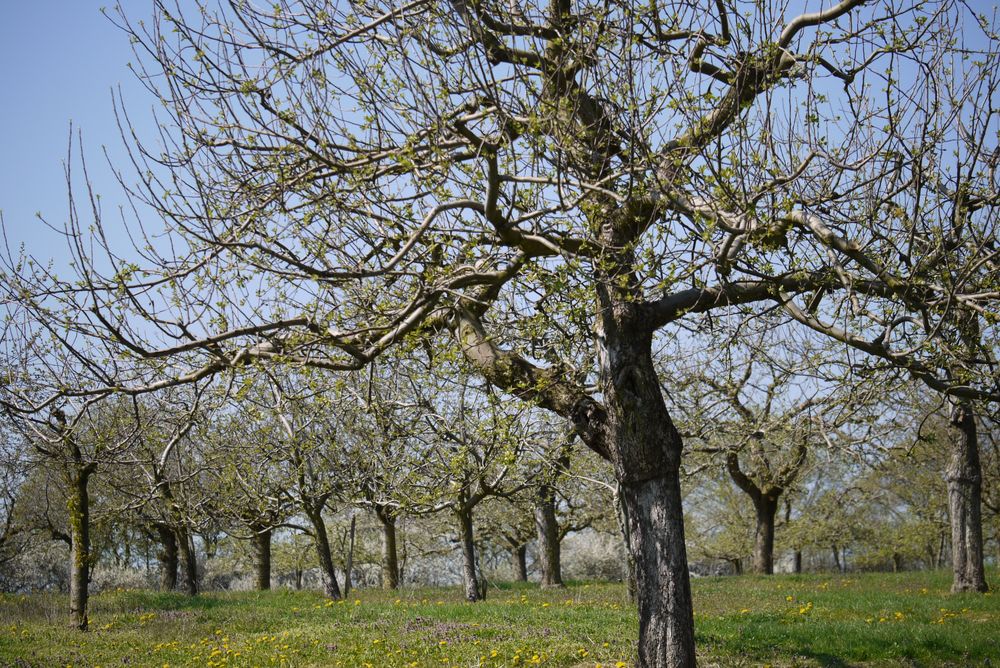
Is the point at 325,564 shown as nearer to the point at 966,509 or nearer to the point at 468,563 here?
the point at 468,563

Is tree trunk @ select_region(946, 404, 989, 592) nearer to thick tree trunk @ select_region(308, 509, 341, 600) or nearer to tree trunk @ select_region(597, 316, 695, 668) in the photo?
tree trunk @ select_region(597, 316, 695, 668)

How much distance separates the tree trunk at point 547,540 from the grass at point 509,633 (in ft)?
20.8

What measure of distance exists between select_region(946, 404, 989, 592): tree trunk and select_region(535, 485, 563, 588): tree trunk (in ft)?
32.3

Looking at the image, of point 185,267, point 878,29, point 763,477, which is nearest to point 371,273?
point 185,267

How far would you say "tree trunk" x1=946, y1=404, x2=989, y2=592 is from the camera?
14211mm

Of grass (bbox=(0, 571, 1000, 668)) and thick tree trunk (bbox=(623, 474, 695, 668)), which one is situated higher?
thick tree trunk (bbox=(623, 474, 695, 668))

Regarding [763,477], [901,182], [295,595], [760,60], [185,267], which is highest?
[760,60]

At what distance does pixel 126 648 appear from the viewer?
408 inches

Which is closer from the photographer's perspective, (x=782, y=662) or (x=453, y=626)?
(x=782, y=662)

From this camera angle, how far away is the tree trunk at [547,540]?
2117 cm

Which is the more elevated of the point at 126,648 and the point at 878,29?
the point at 878,29

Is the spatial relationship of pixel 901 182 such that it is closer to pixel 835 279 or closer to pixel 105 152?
pixel 835 279

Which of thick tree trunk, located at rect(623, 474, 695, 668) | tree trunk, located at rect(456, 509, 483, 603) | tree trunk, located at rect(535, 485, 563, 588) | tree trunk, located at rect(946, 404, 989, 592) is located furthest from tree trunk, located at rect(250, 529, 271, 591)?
thick tree trunk, located at rect(623, 474, 695, 668)

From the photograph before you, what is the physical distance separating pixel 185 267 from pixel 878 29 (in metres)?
6.75
